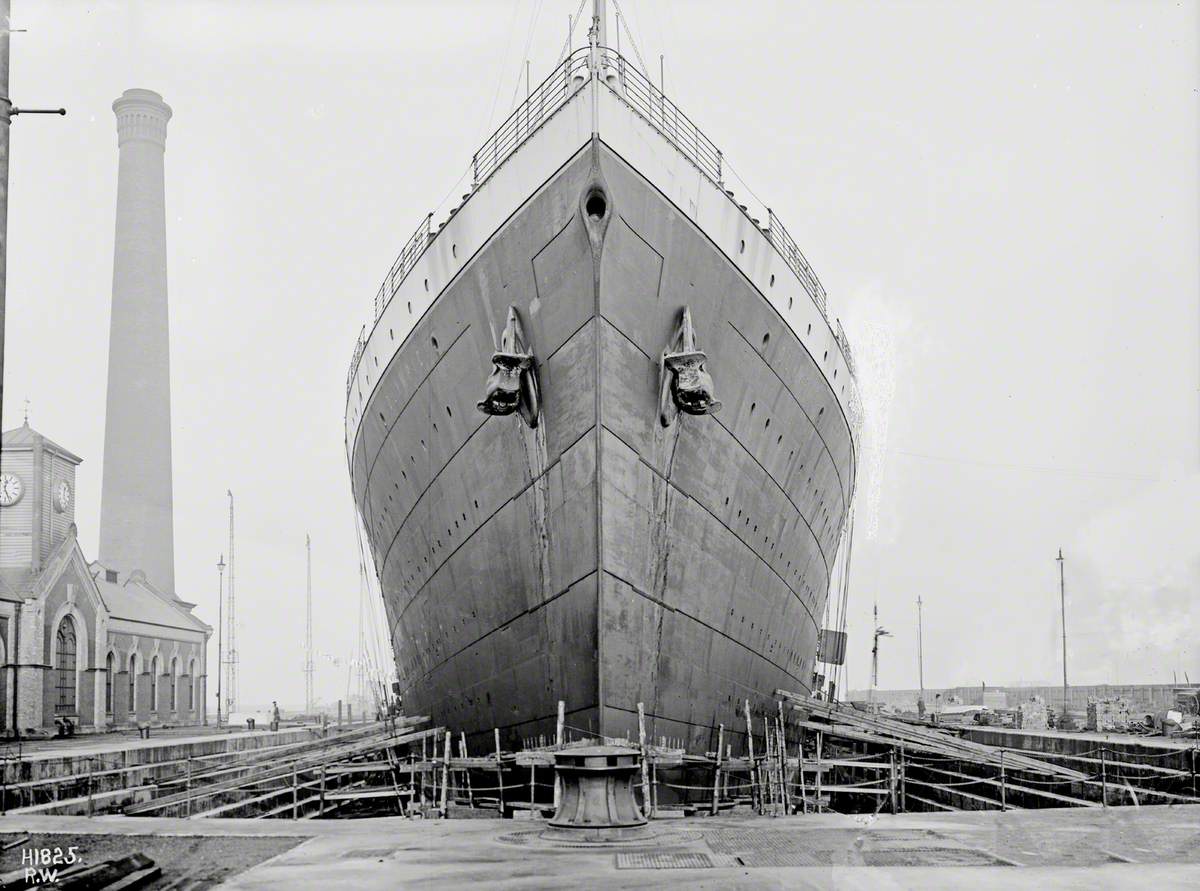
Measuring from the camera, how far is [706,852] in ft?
20.0

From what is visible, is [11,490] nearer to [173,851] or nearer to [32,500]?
[32,500]

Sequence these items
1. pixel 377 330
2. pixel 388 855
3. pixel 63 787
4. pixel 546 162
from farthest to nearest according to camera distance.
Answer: pixel 63 787 → pixel 377 330 → pixel 546 162 → pixel 388 855

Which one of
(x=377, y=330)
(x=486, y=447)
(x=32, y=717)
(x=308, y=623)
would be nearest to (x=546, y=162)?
(x=486, y=447)

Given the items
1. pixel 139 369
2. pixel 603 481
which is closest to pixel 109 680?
pixel 139 369

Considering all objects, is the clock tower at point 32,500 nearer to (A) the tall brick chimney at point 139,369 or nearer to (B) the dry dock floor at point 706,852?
(A) the tall brick chimney at point 139,369

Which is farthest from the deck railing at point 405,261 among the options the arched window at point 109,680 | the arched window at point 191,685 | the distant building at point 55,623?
the arched window at point 191,685

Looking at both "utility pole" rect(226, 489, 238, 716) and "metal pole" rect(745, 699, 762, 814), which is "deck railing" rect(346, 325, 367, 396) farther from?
"utility pole" rect(226, 489, 238, 716)

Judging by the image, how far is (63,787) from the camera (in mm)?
14492

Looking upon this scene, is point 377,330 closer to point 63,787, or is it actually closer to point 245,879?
point 63,787

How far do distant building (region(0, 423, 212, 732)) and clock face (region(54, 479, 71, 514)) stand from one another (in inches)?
1.3

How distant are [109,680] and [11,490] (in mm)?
7965

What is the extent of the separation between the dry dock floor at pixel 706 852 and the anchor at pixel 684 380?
152 inches

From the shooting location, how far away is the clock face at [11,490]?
107 feet

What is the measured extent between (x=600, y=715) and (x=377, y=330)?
6209 mm
